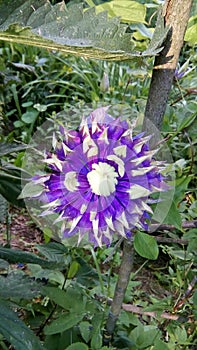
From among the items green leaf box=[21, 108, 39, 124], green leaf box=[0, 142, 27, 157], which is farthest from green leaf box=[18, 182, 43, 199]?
green leaf box=[21, 108, 39, 124]

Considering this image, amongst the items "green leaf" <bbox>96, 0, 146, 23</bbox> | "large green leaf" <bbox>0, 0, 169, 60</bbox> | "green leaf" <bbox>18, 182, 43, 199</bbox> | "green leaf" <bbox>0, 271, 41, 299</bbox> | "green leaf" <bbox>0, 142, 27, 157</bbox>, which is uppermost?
"large green leaf" <bbox>0, 0, 169, 60</bbox>

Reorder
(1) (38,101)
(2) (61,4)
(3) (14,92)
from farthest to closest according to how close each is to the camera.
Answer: (1) (38,101) < (3) (14,92) < (2) (61,4)

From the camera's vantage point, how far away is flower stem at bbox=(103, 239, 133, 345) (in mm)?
486

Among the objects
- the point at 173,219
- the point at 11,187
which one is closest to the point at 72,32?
the point at 173,219

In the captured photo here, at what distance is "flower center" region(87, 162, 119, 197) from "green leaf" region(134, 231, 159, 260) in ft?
0.31

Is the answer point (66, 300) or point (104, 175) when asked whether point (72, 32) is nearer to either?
point (104, 175)

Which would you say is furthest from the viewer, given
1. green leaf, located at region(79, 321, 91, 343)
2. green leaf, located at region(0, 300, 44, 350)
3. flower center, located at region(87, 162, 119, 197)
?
green leaf, located at region(79, 321, 91, 343)

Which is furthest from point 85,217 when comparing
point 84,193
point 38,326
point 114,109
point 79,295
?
point 38,326

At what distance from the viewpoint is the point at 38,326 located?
0.66 metres

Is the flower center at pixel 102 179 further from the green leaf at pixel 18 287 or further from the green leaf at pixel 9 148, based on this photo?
the green leaf at pixel 18 287

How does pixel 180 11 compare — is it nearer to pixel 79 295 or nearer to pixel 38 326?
pixel 79 295

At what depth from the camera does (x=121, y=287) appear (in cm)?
51

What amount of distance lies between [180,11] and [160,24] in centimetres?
3

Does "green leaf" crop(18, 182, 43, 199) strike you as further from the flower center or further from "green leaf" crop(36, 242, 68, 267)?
"green leaf" crop(36, 242, 68, 267)
